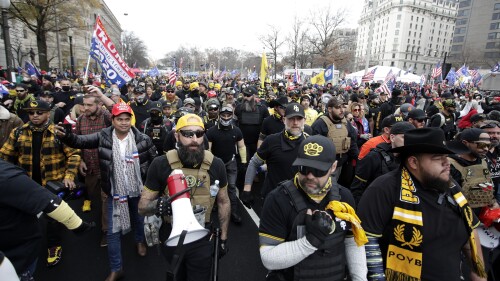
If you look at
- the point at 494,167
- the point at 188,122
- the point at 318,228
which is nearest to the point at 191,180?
the point at 188,122

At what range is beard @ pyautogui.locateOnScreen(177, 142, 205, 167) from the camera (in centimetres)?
281

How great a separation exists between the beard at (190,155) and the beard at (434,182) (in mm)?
1929

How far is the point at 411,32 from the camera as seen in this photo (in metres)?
113

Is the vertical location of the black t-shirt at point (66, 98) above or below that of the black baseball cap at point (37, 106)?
below

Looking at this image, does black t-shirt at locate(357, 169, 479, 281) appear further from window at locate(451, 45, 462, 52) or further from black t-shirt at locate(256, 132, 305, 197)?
window at locate(451, 45, 462, 52)

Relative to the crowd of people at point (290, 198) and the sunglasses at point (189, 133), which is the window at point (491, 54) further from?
the sunglasses at point (189, 133)

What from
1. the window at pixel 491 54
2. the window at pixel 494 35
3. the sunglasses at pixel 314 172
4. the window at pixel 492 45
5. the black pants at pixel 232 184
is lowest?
the black pants at pixel 232 184

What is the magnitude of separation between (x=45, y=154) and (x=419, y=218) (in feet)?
14.1

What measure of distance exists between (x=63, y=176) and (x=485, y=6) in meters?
118

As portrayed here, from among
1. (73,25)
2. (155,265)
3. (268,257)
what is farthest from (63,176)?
(73,25)

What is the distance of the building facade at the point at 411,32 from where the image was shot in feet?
363

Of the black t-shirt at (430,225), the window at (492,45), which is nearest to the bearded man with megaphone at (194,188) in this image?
the black t-shirt at (430,225)

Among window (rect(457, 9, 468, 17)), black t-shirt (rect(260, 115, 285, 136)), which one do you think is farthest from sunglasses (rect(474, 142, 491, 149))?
window (rect(457, 9, 468, 17))

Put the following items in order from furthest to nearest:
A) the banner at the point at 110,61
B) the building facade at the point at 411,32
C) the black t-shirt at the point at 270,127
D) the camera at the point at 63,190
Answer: the building facade at the point at 411,32 → the banner at the point at 110,61 → the black t-shirt at the point at 270,127 → the camera at the point at 63,190
